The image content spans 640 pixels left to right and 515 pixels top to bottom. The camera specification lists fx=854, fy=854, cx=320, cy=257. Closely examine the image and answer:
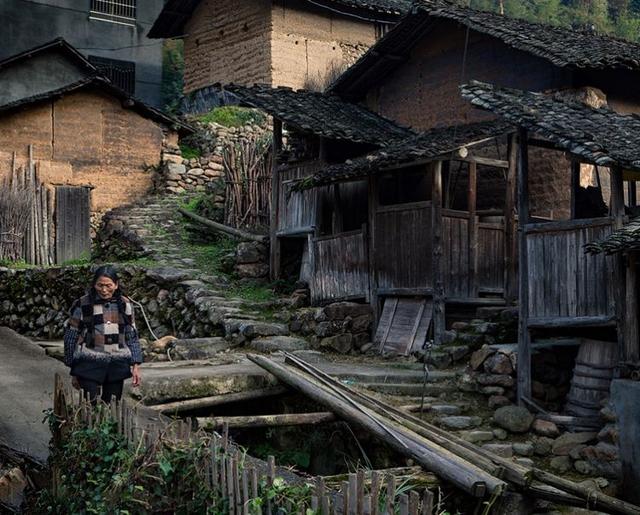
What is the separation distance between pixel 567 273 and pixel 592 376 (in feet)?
3.95

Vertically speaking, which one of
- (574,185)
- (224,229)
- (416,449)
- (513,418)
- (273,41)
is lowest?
(513,418)

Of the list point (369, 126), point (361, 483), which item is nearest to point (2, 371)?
point (361, 483)

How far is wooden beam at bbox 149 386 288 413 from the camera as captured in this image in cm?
866

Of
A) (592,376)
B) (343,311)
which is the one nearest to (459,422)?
(592,376)

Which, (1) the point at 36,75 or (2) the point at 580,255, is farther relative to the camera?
(1) the point at 36,75

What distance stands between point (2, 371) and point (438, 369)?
17.9 ft

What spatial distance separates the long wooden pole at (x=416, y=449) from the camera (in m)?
6.82

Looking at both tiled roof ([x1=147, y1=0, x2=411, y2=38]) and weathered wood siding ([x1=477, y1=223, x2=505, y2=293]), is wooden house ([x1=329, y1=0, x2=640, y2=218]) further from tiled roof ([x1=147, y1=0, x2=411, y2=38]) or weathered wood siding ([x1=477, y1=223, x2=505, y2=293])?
tiled roof ([x1=147, y1=0, x2=411, y2=38])

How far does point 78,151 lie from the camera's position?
1981 centimetres

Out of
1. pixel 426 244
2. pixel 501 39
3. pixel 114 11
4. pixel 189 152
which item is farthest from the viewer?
pixel 114 11

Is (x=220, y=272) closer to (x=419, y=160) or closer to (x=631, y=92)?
(x=419, y=160)

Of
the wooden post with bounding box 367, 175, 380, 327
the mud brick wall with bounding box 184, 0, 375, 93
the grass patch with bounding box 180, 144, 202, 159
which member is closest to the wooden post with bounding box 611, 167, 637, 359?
the wooden post with bounding box 367, 175, 380, 327

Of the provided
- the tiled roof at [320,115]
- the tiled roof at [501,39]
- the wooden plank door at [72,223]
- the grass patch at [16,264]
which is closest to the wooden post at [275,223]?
the tiled roof at [320,115]

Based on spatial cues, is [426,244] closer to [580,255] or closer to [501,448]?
[580,255]
